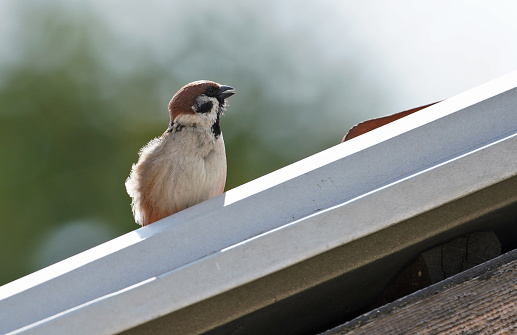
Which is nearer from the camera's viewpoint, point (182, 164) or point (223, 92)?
point (182, 164)

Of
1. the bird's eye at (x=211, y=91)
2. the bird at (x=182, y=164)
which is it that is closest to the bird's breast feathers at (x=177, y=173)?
the bird at (x=182, y=164)

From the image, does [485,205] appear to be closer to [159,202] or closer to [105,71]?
[159,202]

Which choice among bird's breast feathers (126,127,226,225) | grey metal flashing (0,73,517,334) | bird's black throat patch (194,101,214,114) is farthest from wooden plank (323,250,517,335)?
bird's black throat patch (194,101,214,114)

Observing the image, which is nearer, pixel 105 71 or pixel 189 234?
pixel 189 234

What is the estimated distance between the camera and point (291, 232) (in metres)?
1.18

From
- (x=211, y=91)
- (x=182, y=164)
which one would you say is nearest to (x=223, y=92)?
(x=211, y=91)

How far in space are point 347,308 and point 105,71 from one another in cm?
462

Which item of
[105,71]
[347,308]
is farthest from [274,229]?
[105,71]

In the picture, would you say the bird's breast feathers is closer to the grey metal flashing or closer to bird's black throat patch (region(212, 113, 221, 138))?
bird's black throat patch (region(212, 113, 221, 138))

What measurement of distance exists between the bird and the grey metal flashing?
1.03m

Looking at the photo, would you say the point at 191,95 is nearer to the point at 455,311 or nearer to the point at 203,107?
the point at 203,107

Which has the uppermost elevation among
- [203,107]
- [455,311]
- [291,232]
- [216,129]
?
[203,107]

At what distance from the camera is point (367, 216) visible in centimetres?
119

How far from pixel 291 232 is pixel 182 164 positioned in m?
1.25
